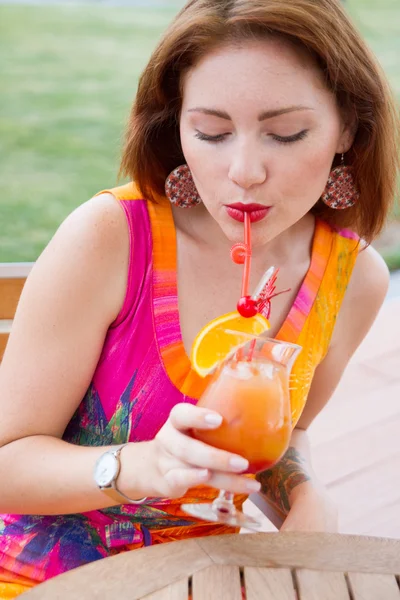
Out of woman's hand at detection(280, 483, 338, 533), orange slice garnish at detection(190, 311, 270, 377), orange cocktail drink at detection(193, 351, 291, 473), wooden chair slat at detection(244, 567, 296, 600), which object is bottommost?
woman's hand at detection(280, 483, 338, 533)

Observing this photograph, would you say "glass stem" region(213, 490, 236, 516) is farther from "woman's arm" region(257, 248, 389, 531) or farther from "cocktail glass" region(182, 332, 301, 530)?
"woman's arm" region(257, 248, 389, 531)

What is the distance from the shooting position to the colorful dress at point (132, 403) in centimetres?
147

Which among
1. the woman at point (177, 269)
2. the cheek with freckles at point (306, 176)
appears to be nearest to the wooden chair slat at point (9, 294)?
the woman at point (177, 269)

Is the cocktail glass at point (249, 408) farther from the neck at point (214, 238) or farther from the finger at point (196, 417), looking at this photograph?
the neck at point (214, 238)

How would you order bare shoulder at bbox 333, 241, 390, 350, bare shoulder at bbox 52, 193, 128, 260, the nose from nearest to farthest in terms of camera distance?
1. the nose
2. bare shoulder at bbox 52, 193, 128, 260
3. bare shoulder at bbox 333, 241, 390, 350

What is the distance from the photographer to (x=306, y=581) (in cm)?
119

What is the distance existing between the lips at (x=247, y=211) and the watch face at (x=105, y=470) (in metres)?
0.42

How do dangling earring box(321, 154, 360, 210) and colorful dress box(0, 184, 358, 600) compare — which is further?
dangling earring box(321, 154, 360, 210)

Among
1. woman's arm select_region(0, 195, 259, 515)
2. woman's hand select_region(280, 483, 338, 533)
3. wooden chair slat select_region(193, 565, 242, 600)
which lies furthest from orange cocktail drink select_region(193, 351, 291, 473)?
woman's hand select_region(280, 483, 338, 533)

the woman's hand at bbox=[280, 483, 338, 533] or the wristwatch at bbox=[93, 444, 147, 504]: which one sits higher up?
the wristwatch at bbox=[93, 444, 147, 504]

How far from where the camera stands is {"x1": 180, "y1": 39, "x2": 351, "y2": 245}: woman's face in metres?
1.30

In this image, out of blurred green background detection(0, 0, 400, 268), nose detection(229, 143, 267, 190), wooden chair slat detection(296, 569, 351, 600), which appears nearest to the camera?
wooden chair slat detection(296, 569, 351, 600)

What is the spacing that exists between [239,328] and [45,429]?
0.41 meters

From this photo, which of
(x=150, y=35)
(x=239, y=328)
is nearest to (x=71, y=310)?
(x=239, y=328)
